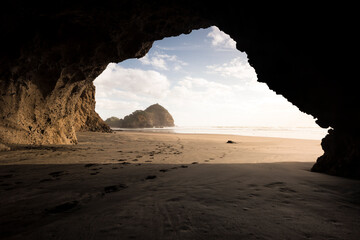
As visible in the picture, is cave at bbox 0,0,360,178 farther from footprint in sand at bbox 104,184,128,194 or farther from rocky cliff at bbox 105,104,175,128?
rocky cliff at bbox 105,104,175,128

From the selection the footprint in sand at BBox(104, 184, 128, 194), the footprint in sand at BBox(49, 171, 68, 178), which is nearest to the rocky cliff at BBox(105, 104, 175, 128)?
the footprint in sand at BBox(49, 171, 68, 178)

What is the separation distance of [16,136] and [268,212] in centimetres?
807

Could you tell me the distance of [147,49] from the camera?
24.2 feet

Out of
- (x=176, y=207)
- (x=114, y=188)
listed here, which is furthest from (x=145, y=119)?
(x=176, y=207)

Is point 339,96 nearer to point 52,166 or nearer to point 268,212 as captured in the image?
point 268,212

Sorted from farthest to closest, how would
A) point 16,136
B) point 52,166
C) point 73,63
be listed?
point 73,63
point 16,136
point 52,166

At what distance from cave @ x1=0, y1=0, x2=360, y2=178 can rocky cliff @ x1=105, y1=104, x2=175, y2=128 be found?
166 ft

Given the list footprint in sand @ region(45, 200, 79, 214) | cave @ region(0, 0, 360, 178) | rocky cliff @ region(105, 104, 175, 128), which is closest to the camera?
footprint in sand @ region(45, 200, 79, 214)

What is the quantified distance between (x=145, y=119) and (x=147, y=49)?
54.7 m

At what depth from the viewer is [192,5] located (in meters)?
4.86

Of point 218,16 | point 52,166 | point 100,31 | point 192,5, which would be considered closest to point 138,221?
point 52,166

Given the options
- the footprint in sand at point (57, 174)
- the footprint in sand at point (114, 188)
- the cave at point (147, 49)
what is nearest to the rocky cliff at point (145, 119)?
the cave at point (147, 49)

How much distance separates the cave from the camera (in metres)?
2.76

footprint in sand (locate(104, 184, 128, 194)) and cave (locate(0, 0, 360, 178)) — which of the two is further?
cave (locate(0, 0, 360, 178))
